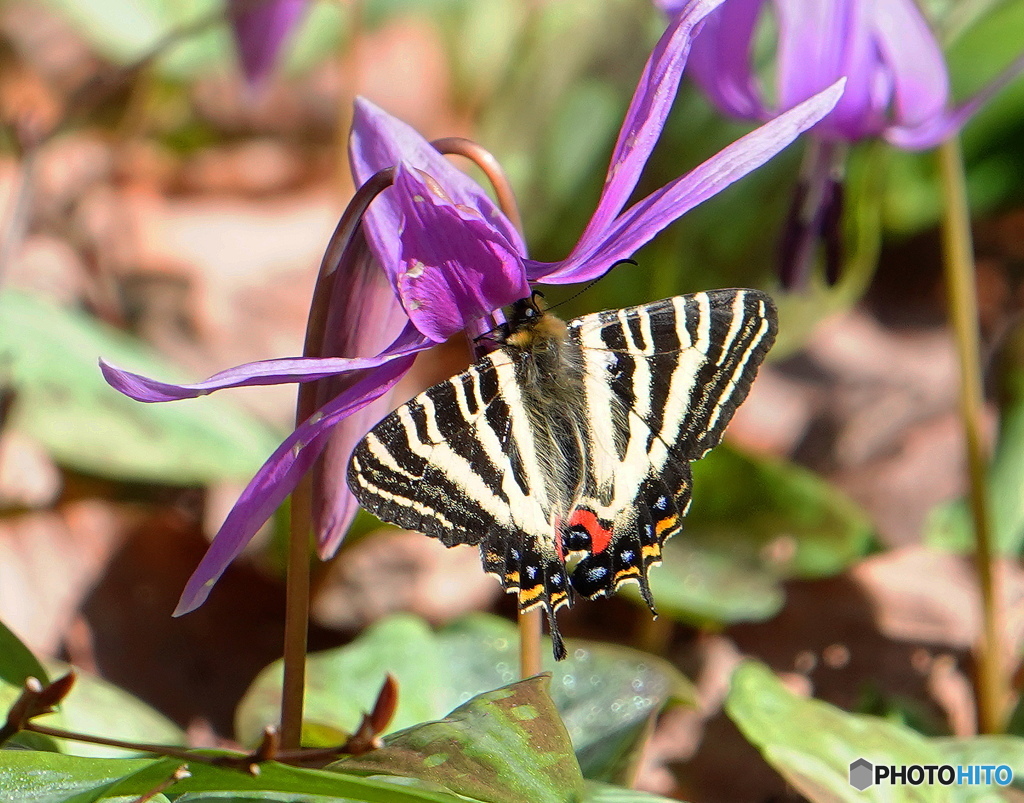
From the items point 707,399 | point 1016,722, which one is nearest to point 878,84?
point 707,399

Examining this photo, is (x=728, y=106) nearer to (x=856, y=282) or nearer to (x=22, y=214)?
(x=856, y=282)

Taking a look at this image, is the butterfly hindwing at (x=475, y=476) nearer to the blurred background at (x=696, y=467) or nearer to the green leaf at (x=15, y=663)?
the green leaf at (x=15, y=663)

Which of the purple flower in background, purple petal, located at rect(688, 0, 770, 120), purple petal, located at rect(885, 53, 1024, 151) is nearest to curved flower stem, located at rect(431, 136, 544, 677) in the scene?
purple petal, located at rect(688, 0, 770, 120)

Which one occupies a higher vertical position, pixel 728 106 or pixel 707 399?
pixel 728 106

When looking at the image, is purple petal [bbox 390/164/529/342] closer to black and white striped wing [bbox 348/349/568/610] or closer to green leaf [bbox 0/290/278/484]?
black and white striped wing [bbox 348/349/568/610]

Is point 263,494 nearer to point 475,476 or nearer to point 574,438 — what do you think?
point 475,476
